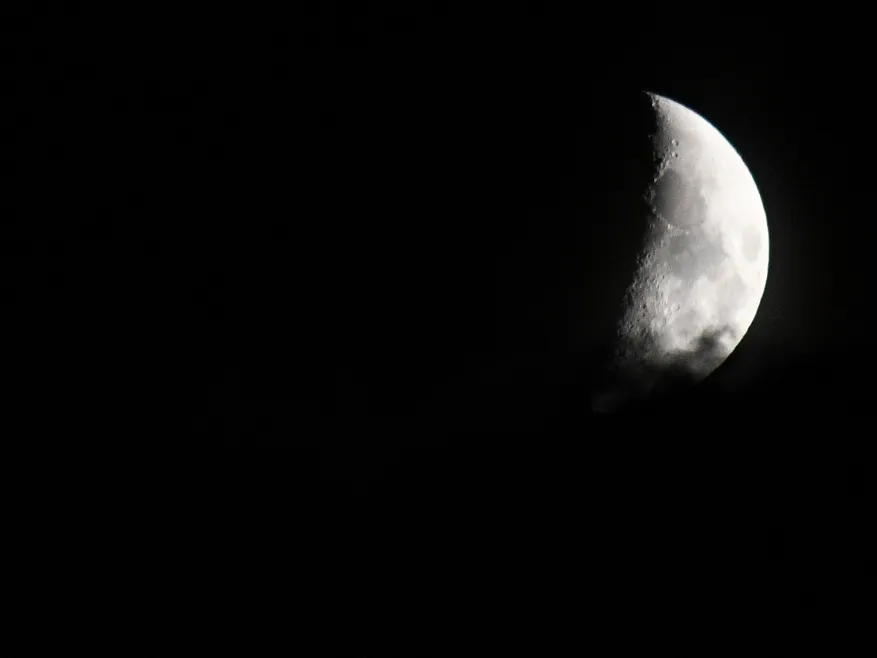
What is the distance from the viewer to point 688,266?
2246 millimetres

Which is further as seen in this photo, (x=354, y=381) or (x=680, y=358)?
(x=680, y=358)

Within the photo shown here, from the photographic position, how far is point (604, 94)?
2.36m

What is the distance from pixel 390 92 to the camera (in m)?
2.20

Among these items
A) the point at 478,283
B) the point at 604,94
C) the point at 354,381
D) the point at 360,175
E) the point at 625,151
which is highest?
the point at 604,94

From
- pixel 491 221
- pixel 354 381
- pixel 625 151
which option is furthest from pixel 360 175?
pixel 625 151

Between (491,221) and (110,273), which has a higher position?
(491,221)

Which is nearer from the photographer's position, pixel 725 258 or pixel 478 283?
pixel 478 283

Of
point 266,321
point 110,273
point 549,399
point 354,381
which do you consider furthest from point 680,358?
point 110,273

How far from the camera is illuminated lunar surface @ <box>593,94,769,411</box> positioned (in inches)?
87.0

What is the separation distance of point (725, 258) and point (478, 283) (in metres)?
1.08

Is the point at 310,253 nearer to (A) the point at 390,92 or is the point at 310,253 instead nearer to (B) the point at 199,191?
(B) the point at 199,191

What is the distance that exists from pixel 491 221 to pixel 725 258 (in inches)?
40.8

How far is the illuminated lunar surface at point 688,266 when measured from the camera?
2209 millimetres

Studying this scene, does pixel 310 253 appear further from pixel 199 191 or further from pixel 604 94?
pixel 604 94
